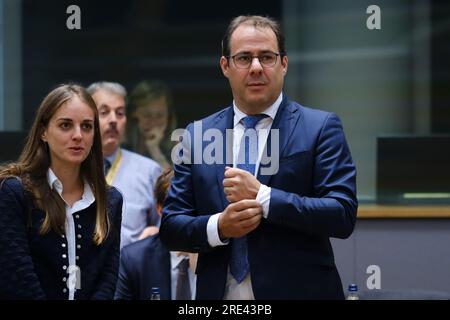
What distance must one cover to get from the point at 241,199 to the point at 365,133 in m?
3.46

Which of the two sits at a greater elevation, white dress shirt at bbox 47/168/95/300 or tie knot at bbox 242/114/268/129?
tie knot at bbox 242/114/268/129

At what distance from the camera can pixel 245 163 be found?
328 cm

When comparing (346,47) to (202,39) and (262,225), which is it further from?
(262,225)

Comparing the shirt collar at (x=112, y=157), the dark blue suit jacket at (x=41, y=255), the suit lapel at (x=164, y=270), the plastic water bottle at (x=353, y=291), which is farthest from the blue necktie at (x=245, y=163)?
the shirt collar at (x=112, y=157)

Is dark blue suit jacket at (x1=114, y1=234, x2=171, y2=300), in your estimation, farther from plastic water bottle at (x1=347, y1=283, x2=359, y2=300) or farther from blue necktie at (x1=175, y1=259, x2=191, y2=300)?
plastic water bottle at (x1=347, y1=283, x2=359, y2=300)

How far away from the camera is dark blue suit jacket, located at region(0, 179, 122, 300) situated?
11.0 feet

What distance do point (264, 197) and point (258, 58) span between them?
1.68 feet

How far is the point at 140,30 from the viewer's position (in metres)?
6.64

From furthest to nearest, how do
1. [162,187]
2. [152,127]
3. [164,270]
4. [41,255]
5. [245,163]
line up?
[152,127] → [162,187] → [164,270] → [41,255] → [245,163]

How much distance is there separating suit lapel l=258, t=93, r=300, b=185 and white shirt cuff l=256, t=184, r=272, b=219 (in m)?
0.10

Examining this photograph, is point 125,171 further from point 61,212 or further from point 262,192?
point 262,192

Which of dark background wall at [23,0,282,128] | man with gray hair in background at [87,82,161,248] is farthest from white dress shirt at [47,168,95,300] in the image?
dark background wall at [23,0,282,128]

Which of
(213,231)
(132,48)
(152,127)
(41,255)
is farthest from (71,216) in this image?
(132,48)

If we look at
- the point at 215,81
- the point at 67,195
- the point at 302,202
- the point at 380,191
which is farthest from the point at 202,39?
the point at 302,202
